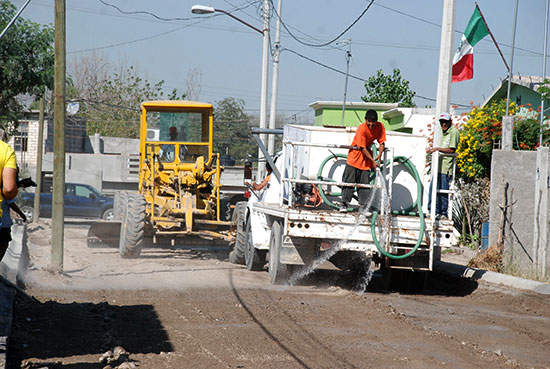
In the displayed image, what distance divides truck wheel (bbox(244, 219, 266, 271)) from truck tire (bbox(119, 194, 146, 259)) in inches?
81.0

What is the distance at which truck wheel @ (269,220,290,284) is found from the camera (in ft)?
36.9

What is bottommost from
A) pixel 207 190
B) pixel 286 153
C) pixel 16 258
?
pixel 16 258

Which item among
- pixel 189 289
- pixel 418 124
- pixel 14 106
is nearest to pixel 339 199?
pixel 189 289

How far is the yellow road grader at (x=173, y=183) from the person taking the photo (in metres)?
14.4

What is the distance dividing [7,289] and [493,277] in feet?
24.7

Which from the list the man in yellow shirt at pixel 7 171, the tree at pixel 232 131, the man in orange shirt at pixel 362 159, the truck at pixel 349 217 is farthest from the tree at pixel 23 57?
the tree at pixel 232 131

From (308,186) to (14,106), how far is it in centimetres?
1511

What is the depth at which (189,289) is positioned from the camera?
1087cm

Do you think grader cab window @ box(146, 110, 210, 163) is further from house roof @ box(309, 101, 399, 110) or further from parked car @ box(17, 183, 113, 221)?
house roof @ box(309, 101, 399, 110)

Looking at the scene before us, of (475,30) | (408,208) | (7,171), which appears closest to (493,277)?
(408,208)

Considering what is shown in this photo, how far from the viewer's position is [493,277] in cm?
1227

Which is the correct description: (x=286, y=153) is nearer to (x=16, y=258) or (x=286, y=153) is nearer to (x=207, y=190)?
(x=207, y=190)

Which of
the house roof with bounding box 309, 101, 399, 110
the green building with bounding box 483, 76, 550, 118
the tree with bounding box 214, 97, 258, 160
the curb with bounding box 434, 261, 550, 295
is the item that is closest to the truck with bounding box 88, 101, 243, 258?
the curb with bounding box 434, 261, 550, 295

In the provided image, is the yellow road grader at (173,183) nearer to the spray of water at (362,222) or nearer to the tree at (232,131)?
the spray of water at (362,222)
